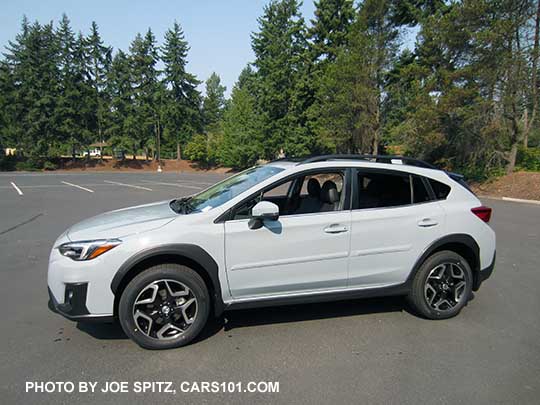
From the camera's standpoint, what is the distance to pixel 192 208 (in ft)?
11.5

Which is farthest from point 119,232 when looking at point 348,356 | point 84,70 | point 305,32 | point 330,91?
point 84,70

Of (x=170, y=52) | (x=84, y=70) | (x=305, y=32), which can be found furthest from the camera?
(x=170, y=52)

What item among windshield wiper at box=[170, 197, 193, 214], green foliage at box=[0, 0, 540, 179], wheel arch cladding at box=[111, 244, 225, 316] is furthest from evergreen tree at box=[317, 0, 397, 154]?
wheel arch cladding at box=[111, 244, 225, 316]

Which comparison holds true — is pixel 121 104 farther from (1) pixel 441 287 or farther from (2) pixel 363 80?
(1) pixel 441 287

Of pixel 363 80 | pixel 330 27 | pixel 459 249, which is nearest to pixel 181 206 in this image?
pixel 459 249

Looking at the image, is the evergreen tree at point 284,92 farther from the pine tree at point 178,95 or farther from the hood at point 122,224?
the hood at point 122,224

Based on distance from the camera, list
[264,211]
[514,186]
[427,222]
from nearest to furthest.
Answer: [264,211]
[427,222]
[514,186]

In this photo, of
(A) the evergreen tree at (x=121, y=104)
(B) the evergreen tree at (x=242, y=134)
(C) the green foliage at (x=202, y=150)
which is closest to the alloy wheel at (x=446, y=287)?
(B) the evergreen tree at (x=242, y=134)

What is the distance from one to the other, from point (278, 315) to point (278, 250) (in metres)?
0.97

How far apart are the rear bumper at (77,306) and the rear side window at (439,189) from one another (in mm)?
3442

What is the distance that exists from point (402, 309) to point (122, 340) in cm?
298

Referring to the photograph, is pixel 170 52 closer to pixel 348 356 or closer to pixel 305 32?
pixel 305 32

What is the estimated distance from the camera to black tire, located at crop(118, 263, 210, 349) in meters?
2.91

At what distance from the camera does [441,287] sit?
3641 mm
